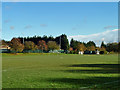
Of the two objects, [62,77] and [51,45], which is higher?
[51,45]

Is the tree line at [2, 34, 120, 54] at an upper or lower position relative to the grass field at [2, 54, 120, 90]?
upper

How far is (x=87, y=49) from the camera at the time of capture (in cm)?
12500

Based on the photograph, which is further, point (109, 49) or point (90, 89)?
point (109, 49)

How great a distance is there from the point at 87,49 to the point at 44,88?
118886mm

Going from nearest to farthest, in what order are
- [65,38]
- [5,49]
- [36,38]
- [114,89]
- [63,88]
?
[114,89]
[63,88]
[5,49]
[65,38]
[36,38]

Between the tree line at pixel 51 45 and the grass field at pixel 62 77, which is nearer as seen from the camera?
the grass field at pixel 62 77

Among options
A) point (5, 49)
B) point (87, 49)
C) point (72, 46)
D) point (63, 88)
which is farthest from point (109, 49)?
point (63, 88)

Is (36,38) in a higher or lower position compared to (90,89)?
higher

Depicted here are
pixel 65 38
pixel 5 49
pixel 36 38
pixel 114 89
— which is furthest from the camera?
pixel 36 38

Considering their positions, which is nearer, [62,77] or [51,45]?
[62,77]

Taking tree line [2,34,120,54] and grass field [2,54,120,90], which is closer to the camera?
grass field [2,54,120,90]

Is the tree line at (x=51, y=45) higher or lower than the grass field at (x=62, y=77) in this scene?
higher

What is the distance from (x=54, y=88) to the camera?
7.56 metres

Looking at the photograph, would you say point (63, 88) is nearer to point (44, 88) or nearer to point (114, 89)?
point (44, 88)
